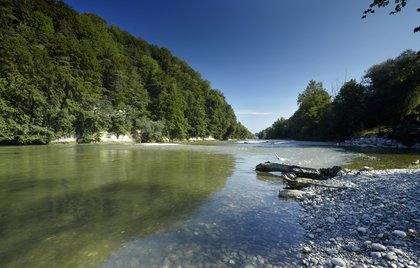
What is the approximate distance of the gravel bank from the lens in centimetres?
350

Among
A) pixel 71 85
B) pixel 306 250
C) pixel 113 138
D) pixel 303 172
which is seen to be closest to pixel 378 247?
pixel 306 250

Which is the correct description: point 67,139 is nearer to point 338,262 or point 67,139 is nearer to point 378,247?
point 338,262

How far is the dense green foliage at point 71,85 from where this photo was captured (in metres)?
37.2

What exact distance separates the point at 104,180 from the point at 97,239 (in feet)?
20.2

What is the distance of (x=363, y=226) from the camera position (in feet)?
15.6

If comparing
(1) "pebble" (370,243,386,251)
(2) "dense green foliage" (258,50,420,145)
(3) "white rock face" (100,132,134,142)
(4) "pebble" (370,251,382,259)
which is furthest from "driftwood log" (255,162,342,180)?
(3) "white rock face" (100,132,134,142)

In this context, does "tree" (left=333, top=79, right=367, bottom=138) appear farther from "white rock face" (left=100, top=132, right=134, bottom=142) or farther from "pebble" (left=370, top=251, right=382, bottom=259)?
"pebble" (left=370, top=251, right=382, bottom=259)

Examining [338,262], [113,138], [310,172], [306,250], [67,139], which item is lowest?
[306,250]

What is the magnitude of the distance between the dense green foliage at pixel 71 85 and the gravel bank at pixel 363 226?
1737 inches

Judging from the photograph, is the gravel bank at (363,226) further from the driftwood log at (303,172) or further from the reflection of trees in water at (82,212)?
the reflection of trees in water at (82,212)

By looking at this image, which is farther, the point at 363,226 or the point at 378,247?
the point at 363,226

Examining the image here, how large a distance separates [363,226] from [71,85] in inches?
2113

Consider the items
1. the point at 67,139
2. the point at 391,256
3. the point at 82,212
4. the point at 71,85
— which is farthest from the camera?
the point at 71,85

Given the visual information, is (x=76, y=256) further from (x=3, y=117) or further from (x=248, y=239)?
(x=3, y=117)
